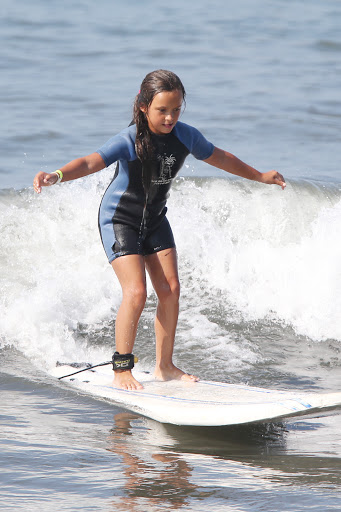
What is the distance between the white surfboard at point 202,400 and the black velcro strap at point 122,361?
14cm

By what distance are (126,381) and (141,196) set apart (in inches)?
41.8

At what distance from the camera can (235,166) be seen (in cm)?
473

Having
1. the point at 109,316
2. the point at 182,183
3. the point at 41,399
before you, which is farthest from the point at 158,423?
the point at 182,183

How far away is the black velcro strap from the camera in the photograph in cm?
459

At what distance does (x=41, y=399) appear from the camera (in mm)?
4676

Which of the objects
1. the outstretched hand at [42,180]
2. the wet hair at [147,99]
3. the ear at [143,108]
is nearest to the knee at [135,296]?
the wet hair at [147,99]

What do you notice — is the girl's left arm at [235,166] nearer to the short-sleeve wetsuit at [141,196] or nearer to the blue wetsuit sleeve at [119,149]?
the short-sleeve wetsuit at [141,196]

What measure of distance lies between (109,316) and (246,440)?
2.50m

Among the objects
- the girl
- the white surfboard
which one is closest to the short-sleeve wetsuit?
the girl

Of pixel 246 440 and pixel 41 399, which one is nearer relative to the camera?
pixel 246 440

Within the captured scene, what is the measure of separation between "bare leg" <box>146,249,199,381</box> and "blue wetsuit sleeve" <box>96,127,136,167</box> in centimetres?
62

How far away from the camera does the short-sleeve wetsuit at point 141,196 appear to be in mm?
4480

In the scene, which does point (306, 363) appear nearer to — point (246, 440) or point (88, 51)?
point (246, 440)

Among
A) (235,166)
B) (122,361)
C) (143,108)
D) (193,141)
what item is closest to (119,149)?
(143,108)
